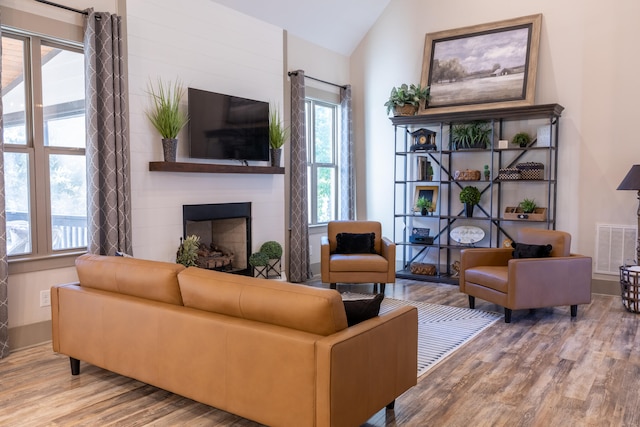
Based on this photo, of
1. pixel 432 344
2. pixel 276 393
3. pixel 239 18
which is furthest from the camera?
pixel 239 18

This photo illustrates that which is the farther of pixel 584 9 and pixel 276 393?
pixel 584 9

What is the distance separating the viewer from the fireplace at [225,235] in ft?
18.3

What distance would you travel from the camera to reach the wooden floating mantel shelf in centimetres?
478

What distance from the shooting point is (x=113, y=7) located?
449 centimetres

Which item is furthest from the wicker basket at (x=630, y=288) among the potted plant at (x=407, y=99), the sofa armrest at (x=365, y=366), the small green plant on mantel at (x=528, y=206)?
the sofa armrest at (x=365, y=366)

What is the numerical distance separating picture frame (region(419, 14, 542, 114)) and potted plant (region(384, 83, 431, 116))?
0.36ft

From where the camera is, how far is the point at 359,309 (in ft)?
8.06

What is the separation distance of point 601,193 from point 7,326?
20.1ft

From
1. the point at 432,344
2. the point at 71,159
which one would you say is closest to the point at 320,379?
Result: the point at 432,344

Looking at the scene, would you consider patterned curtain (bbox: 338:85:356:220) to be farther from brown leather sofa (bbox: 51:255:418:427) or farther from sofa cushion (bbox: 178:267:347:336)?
sofa cushion (bbox: 178:267:347:336)

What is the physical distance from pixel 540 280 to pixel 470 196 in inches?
74.8

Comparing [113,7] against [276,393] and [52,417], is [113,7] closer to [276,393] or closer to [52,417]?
[52,417]

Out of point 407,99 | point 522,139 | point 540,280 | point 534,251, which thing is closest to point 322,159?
point 407,99

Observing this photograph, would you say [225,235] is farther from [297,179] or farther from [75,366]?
[75,366]
